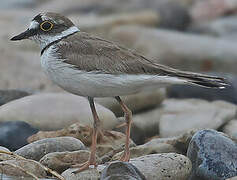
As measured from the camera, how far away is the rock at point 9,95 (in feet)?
29.7

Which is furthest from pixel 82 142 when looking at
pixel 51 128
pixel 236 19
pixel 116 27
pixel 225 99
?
pixel 236 19

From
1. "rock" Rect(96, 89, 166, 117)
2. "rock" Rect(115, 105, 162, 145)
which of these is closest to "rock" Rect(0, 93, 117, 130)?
"rock" Rect(115, 105, 162, 145)

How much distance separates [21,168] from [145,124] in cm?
376

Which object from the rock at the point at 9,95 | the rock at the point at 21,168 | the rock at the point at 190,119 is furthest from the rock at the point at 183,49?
the rock at the point at 21,168

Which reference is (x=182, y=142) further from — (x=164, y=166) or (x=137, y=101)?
(x=137, y=101)

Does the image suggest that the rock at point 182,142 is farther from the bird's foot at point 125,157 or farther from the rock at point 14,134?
the rock at point 14,134

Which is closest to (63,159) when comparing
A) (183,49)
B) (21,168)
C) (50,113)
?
(21,168)

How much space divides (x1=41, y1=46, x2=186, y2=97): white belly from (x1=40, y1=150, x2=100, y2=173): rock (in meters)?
0.75

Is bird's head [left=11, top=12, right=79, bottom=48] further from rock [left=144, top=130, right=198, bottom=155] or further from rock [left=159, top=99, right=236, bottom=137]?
rock [left=159, top=99, right=236, bottom=137]

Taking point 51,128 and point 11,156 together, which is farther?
point 51,128

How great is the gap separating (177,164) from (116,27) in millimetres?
10088

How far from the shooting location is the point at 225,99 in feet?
36.9

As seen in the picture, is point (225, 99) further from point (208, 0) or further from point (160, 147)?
point (208, 0)

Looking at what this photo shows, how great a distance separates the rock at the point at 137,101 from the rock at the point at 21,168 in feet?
10.9
